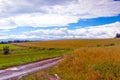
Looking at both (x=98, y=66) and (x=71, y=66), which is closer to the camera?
(x=98, y=66)

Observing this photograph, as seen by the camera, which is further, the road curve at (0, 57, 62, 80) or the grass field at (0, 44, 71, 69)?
the grass field at (0, 44, 71, 69)

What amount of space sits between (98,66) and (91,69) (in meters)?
0.68

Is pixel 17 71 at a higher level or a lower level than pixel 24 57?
higher

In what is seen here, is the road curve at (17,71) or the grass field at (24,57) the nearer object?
the road curve at (17,71)

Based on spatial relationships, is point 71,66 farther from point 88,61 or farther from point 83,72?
point 83,72

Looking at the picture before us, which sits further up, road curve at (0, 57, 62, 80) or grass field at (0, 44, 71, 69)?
road curve at (0, 57, 62, 80)

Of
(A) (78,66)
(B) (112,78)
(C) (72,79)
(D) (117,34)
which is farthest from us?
(D) (117,34)

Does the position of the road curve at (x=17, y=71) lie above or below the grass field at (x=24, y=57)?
above

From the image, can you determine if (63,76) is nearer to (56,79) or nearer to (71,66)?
(56,79)

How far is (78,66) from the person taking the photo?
23.0m

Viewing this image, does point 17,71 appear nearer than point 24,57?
Yes

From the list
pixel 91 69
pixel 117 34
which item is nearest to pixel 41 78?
pixel 91 69

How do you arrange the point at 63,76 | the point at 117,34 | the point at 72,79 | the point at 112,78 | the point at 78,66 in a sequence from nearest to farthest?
the point at 112,78, the point at 72,79, the point at 63,76, the point at 78,66, the point at 117,34

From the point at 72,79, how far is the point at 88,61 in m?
5.01
